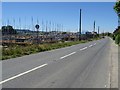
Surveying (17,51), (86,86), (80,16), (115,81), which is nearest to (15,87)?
(86,86)

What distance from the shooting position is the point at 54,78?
39.1 feet

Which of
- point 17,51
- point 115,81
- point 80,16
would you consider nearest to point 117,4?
point 17,51

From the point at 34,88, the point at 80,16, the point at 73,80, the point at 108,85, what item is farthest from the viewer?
the point at 80,16

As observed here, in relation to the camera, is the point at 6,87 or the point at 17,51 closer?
the point at 6,87

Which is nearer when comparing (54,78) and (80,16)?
(54,78)

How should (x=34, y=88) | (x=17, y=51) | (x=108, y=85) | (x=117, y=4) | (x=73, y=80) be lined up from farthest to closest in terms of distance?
(x=117, y=4)
(x=17, y=51)
(x=73, y=80)
(x=108, y=85)
(x=34, y=88)

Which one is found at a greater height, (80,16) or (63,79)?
(80,16)

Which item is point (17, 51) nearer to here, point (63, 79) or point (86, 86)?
point (63, 79)

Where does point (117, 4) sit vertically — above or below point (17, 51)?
above

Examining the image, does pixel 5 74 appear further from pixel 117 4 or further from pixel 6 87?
pixel 117 4

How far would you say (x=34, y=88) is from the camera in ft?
31.5

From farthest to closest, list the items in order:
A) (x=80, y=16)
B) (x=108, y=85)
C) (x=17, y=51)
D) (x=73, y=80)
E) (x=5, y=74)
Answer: (x=80, y=16)
(x=17, y=51)
(x=5, y=74)
(x=73, y=80)
(x=108, y=85)

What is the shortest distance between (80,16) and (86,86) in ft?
230

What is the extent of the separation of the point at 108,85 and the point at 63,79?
188 cm
